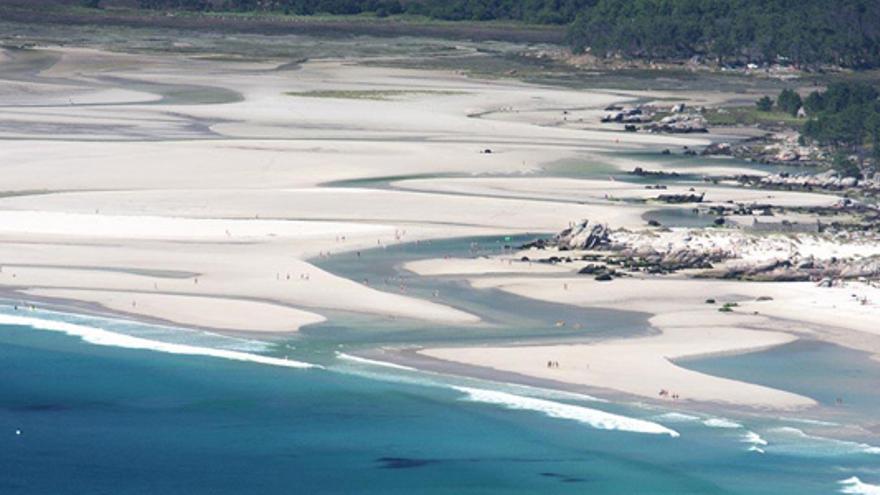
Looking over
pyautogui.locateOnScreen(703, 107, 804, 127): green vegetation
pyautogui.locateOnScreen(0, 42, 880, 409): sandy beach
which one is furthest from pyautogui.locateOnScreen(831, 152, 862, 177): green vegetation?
pyautogui.locateOnScreen(703, 107, 804, 127): green vegetation

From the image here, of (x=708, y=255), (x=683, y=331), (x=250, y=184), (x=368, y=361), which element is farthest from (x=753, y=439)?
(x=250, y=184)

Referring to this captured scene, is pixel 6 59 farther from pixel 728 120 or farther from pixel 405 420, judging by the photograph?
pixel 405 420

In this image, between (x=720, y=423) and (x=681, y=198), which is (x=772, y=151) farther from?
(x=720, y=423)

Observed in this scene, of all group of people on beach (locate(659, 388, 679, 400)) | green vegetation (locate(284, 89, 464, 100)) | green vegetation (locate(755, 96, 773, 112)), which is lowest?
green vegetation (locate(284, 89, 464, 100))

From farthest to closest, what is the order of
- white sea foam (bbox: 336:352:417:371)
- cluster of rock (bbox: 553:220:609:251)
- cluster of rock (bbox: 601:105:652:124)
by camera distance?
cluster of rock (bbox: 601:105:652:124), cluster of rock (bbox: 553:220:609:251), white sea foam (bbox: 336:352:417:371)

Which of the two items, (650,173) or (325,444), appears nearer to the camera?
(325,444)

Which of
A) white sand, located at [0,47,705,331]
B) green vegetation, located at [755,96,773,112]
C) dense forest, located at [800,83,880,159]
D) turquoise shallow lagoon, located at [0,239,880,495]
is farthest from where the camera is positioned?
green vegetation, located at [755,96,773,112]

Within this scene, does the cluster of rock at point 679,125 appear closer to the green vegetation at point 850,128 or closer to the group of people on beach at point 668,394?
the green vegetation at point 850,128

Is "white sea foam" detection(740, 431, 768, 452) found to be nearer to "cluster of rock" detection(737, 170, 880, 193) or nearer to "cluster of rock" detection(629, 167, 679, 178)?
"cluster of rock" detection(737, 170, 880, 193)
